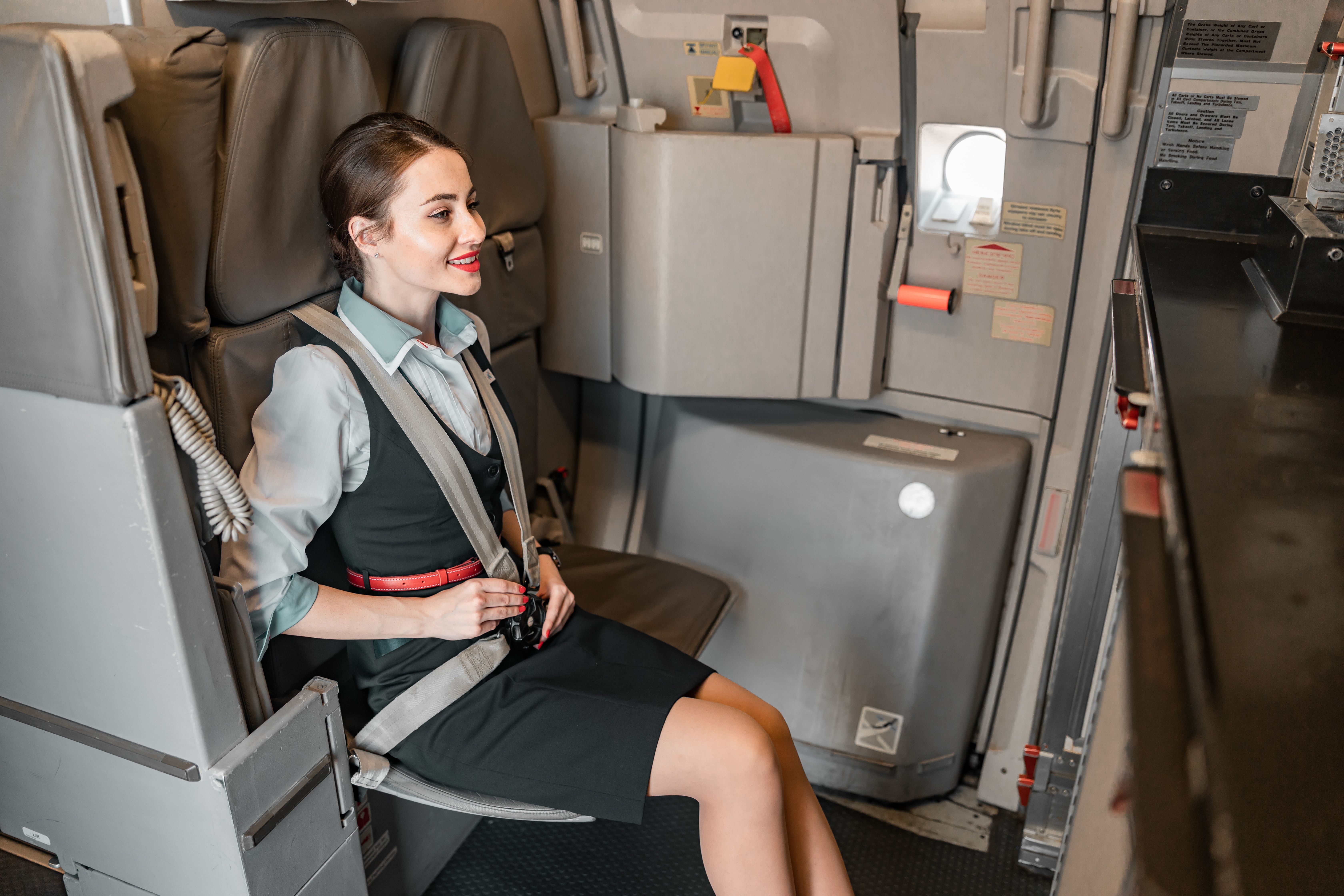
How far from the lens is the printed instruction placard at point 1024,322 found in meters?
2.34

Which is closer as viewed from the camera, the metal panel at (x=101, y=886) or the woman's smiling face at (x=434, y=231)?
the woman's smiling face at (x=434, y=231)

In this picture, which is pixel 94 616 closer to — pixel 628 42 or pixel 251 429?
pixel 251 429

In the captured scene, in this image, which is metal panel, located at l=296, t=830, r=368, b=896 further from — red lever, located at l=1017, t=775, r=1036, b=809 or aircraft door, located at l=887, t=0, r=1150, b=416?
aircraft door, located at l=887, t=0, r=1150, b=416

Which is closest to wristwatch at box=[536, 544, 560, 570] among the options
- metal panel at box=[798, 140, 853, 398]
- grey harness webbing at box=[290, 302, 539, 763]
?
grey harness webbing at box=[290, 302, 539, 763]

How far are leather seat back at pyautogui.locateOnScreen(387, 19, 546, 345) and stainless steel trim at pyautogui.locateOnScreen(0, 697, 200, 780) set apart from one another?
3.68 feet

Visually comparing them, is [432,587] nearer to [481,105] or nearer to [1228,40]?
[481,105]

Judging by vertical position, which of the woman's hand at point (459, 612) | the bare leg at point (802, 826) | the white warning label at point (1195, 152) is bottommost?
the bare leg at point (802, 826)

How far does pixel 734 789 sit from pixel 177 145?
4.20 feet

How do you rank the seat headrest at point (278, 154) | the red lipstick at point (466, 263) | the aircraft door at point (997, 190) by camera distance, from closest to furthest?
the seat headrest at point (278, 154) < the red lipstick at point (466, 263) < the aircraft door at point (997, 190)

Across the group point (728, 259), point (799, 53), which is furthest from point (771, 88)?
point (728, 259)

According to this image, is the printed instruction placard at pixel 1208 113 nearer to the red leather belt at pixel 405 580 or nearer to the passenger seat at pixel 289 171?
the passenger seat at pixel 289 171

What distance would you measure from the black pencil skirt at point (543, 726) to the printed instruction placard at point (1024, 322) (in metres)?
1.18

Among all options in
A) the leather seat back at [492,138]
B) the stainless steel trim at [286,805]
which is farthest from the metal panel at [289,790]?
the leather seat back at [492,138]

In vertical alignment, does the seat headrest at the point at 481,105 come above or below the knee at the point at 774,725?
above
